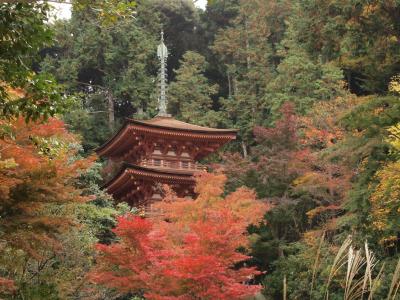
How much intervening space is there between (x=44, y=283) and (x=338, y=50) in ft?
26.4

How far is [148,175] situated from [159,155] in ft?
5.89

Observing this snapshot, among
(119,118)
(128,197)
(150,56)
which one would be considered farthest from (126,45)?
(128,197)

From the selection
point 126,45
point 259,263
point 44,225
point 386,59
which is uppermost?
point 126,45

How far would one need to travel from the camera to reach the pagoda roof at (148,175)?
18125mm

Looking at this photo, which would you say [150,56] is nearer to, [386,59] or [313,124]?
[313,124]

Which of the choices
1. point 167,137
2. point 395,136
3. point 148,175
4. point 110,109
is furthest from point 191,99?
point 395,136

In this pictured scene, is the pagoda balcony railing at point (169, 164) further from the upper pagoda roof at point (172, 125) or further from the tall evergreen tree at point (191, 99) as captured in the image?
the tall evergreen tree at point (191, 99)

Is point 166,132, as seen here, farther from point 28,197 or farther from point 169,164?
point 28,197

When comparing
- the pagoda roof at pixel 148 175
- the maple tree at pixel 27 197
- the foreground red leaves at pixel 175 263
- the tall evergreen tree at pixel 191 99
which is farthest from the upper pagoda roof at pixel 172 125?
the maple tree at pixel 27 197

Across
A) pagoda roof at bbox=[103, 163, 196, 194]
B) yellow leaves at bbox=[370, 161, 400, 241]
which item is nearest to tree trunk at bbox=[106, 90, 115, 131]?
pagoda roof at bbox=[103, 163, 196, 194]

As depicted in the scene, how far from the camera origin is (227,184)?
2078 cm

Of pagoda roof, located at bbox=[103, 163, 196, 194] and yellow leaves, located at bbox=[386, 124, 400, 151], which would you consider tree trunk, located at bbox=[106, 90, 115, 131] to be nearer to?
pagoda roof, located at bbox=[103, 163, 196, 194]

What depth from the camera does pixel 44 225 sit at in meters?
8.88

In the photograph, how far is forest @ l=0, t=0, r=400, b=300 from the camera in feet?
17.3
